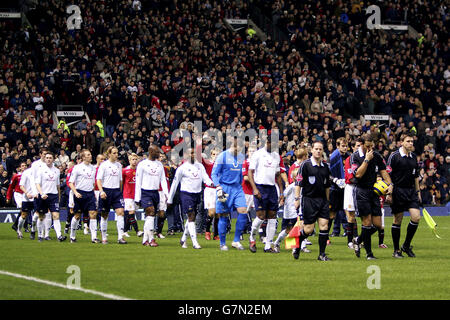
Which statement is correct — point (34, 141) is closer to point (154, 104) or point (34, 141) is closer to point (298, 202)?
point (154, 104)

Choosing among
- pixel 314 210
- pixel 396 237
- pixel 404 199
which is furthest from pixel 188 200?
pixel 404 199

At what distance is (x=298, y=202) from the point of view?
14.6m

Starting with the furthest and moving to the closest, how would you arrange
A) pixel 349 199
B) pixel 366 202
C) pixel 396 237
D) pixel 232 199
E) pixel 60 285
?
1. pixel 349 199
2. pixel 232 199
3. pixel 396 237
4. pixel 366 202
5. pixel 60 285

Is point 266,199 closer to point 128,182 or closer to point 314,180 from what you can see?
point 314,180

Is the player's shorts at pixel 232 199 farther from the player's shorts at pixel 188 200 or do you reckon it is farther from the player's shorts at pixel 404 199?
the player's shorts at pixel 404 199

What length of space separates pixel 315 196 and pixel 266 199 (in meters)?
2.17

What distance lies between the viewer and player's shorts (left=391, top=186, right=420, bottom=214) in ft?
50.5

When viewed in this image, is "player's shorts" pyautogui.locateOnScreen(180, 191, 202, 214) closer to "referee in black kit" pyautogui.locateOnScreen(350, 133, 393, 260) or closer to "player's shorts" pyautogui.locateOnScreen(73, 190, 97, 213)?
"player's shorts" pyautogui.locateOnScreen(73, 190, 97, 213)

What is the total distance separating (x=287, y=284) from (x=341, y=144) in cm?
791

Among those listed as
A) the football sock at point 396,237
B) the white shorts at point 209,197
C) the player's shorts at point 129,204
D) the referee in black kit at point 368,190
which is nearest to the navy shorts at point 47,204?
the player's shorts at point 129,204

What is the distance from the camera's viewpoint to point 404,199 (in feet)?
50.5

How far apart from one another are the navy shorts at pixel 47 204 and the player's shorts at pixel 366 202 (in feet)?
26.3

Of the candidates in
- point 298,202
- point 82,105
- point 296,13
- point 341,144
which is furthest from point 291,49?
point 298,202

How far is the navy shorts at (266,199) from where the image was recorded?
16.6 m
